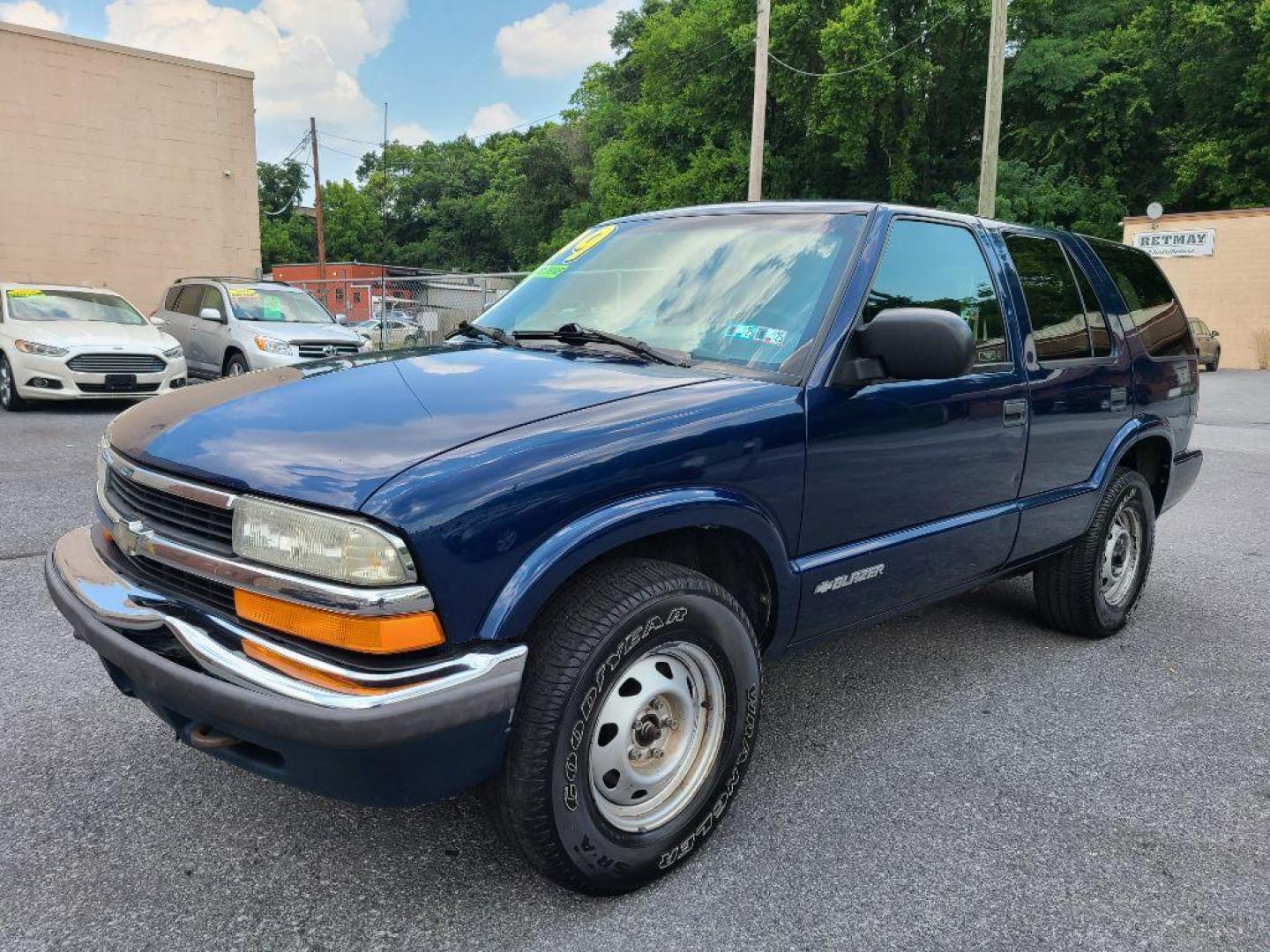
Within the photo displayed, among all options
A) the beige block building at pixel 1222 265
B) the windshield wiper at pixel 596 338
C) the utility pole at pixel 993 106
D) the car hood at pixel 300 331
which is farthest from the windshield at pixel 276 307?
the beige block building at pixel 1222 265

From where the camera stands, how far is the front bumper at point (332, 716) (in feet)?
6.20

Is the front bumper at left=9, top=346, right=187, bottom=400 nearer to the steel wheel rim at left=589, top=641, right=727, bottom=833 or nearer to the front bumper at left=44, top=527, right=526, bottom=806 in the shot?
the front bumper at left=44, top=527, right=526, bottom=806

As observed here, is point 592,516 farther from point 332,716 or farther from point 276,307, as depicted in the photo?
point 276,307

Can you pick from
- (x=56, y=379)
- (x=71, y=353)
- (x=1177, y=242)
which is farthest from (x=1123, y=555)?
(x=1177, y=242)

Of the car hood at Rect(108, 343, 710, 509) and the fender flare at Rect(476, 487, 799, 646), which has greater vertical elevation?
the car hood at Rect(108, 343, 710, 509)

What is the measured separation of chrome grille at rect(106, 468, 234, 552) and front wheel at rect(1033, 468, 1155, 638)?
3484mm

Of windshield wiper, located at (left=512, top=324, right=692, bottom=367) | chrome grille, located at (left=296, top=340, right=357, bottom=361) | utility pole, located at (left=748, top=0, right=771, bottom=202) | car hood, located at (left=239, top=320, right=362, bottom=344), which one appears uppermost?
utility pole, located at (left=748, top=0, right=771, bottom=202)

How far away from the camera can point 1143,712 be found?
11.7 ft

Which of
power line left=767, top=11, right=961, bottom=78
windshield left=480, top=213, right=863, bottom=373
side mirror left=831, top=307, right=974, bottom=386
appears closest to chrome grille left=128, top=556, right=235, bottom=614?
windshield left=480, top=213, right=863, bottom=373

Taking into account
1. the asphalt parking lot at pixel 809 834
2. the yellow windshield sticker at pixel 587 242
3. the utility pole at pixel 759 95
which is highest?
the utility pole at pixel 759 95

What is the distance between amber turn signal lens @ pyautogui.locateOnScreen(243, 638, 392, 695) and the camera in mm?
1913

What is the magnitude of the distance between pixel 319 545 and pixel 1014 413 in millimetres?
2603

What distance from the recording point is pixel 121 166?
20.3 metres

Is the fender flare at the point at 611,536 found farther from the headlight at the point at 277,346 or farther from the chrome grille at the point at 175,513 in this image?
the headlight at the point at 277,346
